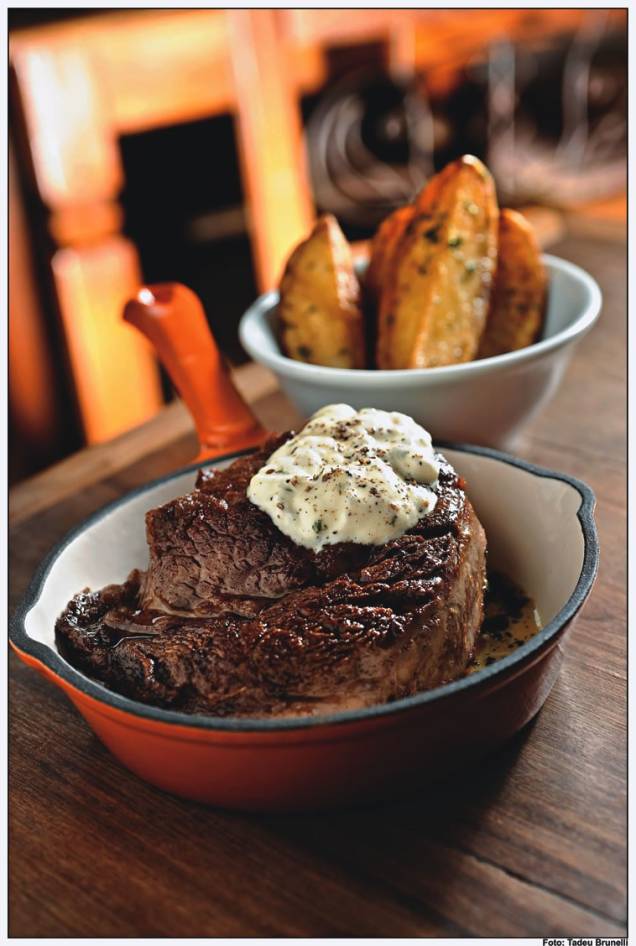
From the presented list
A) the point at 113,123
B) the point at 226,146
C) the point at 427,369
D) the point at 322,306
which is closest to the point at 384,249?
the point at 322,306

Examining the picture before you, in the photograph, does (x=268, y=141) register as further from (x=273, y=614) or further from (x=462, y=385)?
(x=273, y=614)

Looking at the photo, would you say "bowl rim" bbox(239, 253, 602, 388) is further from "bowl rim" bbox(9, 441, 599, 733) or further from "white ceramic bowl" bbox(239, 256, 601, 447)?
"bowl rim" bbox(9, 441, 599, 733)

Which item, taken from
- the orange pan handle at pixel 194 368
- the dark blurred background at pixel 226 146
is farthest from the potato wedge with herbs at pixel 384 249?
the dark blurred background at pixel 226 146

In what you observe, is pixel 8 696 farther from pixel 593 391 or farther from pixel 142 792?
pixel 593 391

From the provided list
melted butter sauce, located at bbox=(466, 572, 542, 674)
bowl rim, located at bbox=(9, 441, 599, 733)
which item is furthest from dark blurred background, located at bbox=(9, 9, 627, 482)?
bowl rim, located at bbox=(9, 441, 599, 733)

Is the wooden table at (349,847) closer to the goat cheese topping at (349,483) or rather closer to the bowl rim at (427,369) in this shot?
the goat cheese topping at (349,483)
